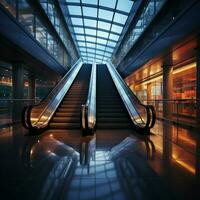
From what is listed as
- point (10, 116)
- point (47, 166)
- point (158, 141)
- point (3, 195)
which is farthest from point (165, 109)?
point (3, 195)

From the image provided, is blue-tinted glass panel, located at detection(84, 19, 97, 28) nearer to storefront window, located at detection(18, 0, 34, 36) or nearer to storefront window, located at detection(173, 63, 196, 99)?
storefront window, located at detection(173, 63, 196, 99)

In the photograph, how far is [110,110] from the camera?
32.7 ft

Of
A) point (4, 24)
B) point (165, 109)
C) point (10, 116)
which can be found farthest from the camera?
point (165, 109)

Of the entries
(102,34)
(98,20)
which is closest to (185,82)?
(98,20)

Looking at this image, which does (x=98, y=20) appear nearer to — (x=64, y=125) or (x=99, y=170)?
(x=64, y=125)

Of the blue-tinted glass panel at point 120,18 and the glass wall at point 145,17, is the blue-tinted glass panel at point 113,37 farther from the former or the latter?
the glass wall at point 145,17

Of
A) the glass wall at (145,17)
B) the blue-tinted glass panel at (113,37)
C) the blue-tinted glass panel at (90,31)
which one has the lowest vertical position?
the glass wall at (145,17)

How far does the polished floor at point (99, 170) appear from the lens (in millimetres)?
2824

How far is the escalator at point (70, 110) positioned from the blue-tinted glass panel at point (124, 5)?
7075 millimetres

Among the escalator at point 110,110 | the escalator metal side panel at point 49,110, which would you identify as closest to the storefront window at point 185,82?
the escalator at point 110,110

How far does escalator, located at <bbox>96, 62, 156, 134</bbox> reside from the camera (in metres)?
7.75

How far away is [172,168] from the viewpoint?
3.81m

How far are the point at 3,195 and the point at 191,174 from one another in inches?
103

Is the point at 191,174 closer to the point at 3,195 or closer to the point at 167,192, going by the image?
the point at 167,192
